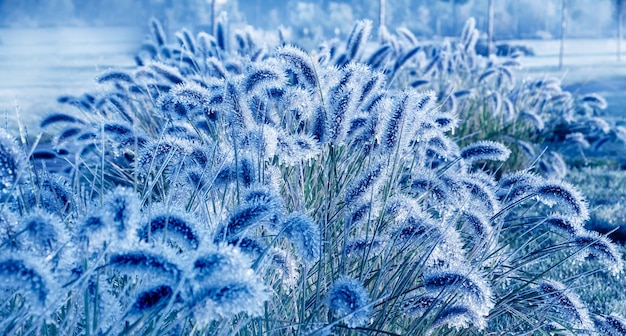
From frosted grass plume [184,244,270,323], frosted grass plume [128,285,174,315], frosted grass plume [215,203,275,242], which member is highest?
frosted grass plume [184,244,270,323]

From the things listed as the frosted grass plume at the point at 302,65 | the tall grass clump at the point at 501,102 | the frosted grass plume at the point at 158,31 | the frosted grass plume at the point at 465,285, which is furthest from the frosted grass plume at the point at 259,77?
the frosted grass plume at the point at 158,31

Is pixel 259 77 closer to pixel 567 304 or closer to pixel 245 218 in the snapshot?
pixel 245 218

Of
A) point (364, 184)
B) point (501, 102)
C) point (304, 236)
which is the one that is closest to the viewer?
point (304, 236)

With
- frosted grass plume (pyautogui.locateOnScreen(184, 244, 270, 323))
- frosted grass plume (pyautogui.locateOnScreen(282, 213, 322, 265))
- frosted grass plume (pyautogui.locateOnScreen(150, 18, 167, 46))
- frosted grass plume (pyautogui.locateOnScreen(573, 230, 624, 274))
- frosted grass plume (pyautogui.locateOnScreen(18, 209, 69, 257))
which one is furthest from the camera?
frosted grass plume (pyautogui.locateOnScreen(150, 18, 167, 46))

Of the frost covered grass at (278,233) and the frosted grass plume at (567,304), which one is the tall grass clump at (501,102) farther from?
the frosted grass plume at (567,304)

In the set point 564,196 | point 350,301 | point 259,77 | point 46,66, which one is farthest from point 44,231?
point 46,66

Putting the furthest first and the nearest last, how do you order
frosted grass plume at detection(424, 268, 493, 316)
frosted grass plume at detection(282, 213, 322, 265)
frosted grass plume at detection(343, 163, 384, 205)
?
frosted grass plume at detection(343, 163, 384, 205) → frosted grass plume at detection(424, 268, 493, 316) → frosted grass plume at detection(282, 213, 322, 265)

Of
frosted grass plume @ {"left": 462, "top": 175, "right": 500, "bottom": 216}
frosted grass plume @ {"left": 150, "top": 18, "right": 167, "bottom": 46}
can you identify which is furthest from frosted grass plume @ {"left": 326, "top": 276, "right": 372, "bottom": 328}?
frosted grass plume @ {"left": 150, "top": 18, "right": 167, "bottom": 46}

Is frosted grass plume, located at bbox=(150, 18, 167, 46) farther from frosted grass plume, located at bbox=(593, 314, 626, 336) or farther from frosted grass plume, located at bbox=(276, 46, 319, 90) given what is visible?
frosted grass plume, located at bbox=(593, 314, 626, 336)
